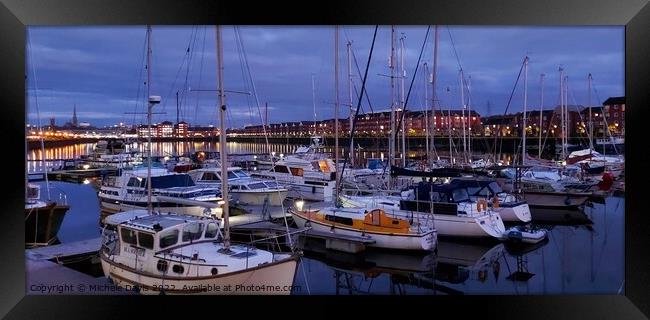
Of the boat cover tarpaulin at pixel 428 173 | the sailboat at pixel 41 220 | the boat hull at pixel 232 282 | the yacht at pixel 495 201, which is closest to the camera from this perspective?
the boat hull at pixel 232 282

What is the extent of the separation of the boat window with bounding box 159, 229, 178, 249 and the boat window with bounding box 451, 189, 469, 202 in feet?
16.2

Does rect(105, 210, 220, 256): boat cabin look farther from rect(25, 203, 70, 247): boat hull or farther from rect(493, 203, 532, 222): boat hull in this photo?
rect(493, 203, 532, 222): boat hull

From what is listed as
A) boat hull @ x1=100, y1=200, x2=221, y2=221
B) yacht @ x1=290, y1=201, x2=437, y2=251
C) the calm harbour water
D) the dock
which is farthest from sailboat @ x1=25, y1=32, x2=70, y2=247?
the dock

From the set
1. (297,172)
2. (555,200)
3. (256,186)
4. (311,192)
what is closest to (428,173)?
(256,186)

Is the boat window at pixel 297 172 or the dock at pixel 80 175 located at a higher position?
the boat window at pixel 297 172

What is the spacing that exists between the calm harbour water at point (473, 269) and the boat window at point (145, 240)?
1.88m

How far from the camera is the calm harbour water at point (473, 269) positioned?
6344 mm

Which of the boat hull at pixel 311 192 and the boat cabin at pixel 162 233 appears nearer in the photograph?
the boat cabin at pixel 162 233

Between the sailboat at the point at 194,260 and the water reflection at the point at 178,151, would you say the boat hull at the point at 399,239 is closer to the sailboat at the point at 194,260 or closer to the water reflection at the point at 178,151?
the sailboat at the point at 194,260

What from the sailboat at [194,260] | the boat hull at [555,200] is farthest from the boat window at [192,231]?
the boat hull at [555,200]

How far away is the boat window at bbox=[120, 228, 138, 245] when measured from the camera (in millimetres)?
5031

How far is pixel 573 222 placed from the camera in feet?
33.7

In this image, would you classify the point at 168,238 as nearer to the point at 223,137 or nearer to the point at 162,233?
the point at 162,233
